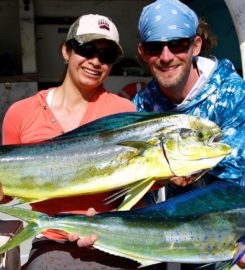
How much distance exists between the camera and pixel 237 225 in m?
2.21

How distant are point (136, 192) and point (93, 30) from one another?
0.82 meters

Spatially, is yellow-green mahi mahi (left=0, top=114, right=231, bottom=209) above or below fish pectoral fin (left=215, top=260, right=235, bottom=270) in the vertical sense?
above

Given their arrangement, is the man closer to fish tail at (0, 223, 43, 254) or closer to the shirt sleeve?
the shirt sleeve

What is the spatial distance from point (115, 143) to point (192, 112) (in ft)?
2.44

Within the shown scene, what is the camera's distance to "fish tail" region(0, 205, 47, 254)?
2.00m

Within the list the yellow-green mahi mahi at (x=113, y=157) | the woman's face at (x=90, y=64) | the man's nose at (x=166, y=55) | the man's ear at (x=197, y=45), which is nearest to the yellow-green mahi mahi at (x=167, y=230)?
the yellow-green mahi mahi at (x=113, y=157)

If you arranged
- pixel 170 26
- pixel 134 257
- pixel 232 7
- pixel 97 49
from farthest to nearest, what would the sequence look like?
pixel 232 7
pixel 170 26
pixel 97 49
pixel 134 257

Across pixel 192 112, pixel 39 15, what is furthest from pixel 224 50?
pixel 192 112

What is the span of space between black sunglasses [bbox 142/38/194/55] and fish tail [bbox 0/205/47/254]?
1143mm

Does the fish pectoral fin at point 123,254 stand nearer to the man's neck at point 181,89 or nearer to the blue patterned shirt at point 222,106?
the blue patterned shirt at point 222,106

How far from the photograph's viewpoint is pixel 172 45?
2682 millimetres

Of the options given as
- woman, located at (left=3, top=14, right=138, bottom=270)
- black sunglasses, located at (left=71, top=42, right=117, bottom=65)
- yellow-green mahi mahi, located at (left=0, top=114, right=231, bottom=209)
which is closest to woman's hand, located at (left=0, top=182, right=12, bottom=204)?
yellow-green mahi mahi, located at (left=0, top=114, right=231, bottom=209)

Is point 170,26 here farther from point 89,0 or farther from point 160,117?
point 89,0

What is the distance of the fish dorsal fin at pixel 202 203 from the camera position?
219 centimetres
